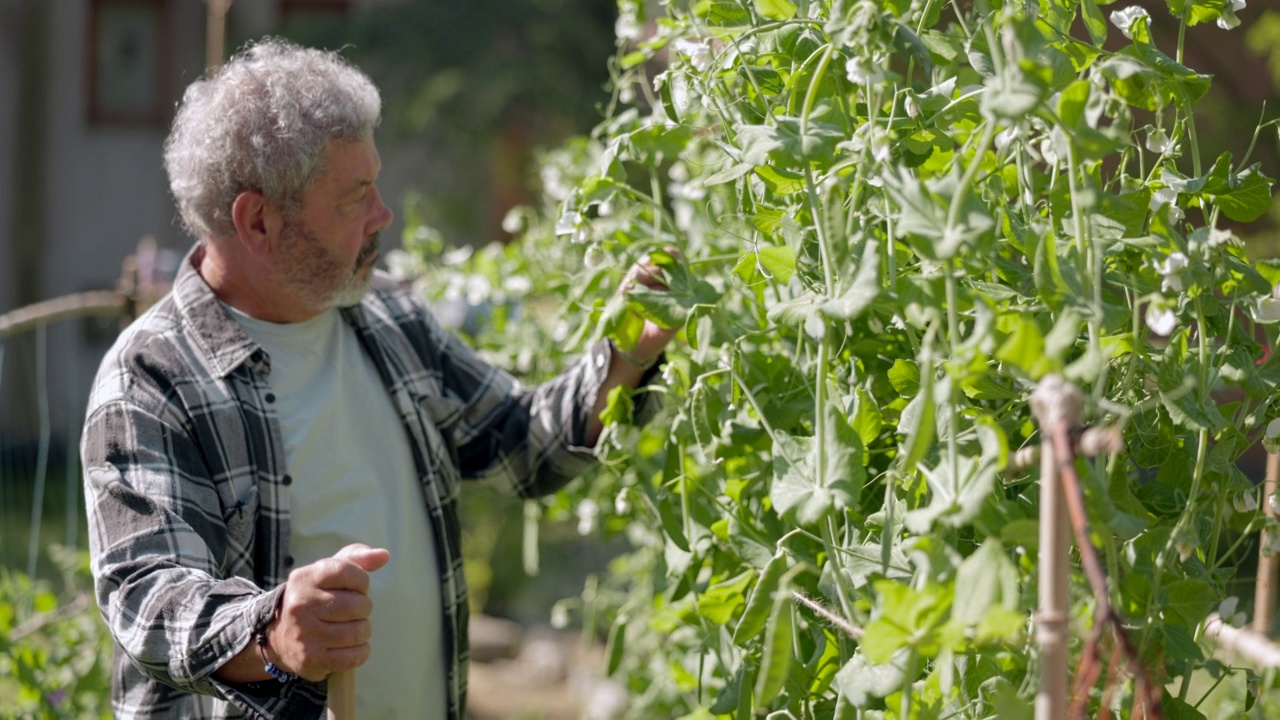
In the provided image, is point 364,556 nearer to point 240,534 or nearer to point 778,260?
point 240,534

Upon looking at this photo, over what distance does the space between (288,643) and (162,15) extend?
8.91 m

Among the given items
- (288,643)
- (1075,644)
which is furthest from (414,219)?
(1075,644)

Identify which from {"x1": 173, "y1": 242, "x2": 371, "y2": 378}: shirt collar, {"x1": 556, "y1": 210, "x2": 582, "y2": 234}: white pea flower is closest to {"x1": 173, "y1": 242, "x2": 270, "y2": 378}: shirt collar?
{"x1": 173, "y1": 242, "x2": 371, "y2": 378}: shirt collar

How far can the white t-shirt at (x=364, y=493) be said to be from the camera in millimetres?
1800

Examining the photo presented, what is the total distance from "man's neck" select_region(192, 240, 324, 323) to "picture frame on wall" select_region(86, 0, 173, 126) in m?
8.04

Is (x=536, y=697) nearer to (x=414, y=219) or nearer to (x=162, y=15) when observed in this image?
(x=414, y=219)

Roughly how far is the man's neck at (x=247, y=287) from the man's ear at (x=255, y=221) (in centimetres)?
3

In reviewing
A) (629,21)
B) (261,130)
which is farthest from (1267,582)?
(261,130)

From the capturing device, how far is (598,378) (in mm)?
1927

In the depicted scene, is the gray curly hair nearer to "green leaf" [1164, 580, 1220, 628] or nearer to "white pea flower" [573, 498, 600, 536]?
"white pea flower" [573, 498, 600, 536]

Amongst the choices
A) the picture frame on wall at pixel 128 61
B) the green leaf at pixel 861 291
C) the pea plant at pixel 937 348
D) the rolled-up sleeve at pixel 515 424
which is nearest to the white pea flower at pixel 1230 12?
the pea plant at pixel 937 348

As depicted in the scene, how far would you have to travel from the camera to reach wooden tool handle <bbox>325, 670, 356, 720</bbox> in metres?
1.43

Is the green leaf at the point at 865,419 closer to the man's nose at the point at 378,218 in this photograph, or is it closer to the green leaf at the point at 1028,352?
the green leaf at the point at 1028,352

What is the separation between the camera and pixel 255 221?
182 cm
